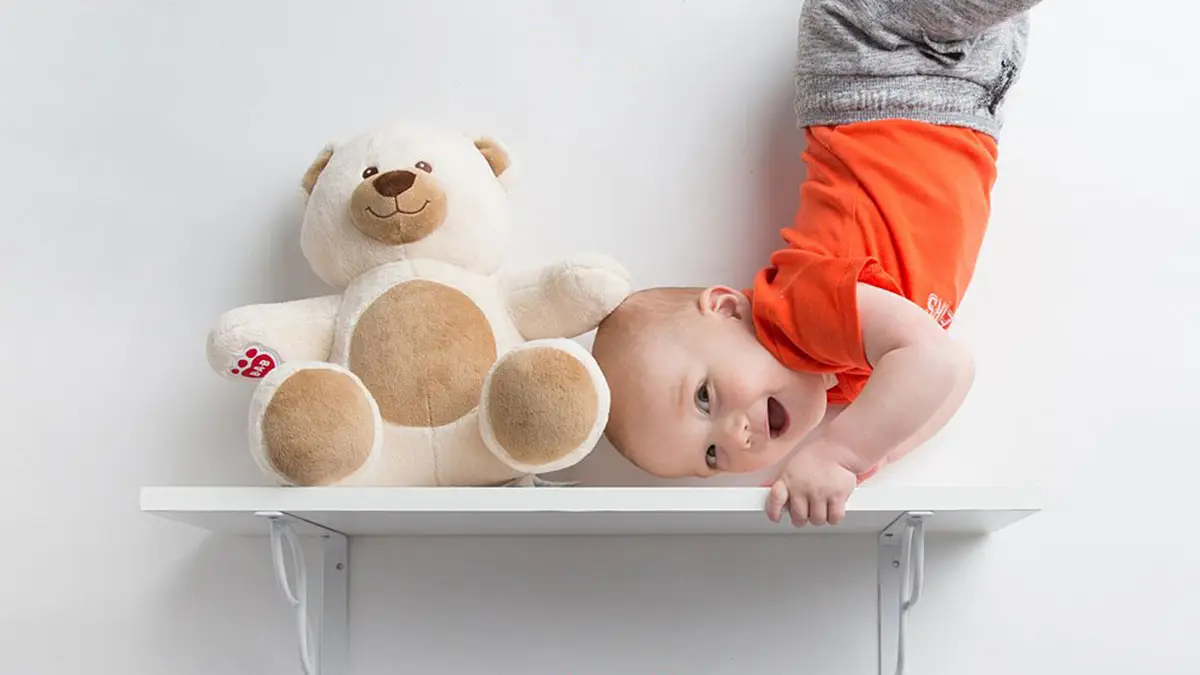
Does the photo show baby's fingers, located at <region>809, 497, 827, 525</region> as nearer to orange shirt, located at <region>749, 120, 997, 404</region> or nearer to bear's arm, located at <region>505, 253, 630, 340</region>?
orange shirt, located at <region>749, 120, 997, 404</region>

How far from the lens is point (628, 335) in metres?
0.95

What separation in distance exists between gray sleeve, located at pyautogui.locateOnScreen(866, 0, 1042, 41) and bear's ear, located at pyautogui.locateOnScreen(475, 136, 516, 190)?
1.11ft

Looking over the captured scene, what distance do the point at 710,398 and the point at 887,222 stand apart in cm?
22

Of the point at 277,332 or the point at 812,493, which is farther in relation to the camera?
the point at 277,332

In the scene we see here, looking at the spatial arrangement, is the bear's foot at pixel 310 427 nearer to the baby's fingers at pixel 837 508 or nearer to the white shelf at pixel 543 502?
the white shelf at pixel 543 502

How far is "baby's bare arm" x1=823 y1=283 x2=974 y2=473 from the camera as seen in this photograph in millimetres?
867

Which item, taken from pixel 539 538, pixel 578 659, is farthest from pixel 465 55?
pixel 578 659

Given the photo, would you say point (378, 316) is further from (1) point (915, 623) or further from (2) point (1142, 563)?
(2) point (1142, 563)

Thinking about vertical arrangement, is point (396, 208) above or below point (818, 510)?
above

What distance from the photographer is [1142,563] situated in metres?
1.10

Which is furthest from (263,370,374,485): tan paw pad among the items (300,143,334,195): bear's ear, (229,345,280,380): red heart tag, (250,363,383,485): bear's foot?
(300,143,334,195): bear's ear

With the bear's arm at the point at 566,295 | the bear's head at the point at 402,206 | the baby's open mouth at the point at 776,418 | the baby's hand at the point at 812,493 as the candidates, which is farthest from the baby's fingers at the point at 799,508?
the bear's head at the point at 402,206

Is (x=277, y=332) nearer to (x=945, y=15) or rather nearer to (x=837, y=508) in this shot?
(x=837, y=508)

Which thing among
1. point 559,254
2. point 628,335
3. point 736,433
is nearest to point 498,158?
point 559,254
